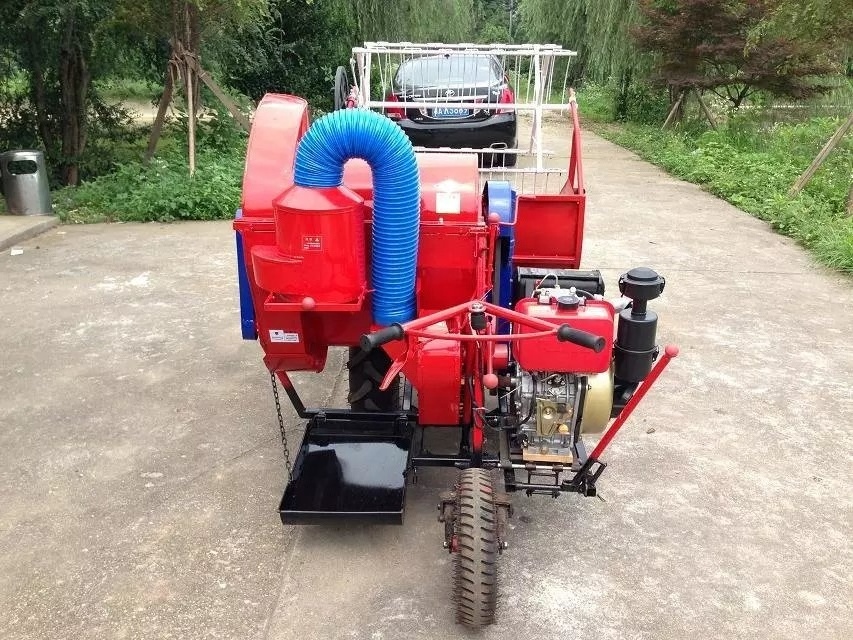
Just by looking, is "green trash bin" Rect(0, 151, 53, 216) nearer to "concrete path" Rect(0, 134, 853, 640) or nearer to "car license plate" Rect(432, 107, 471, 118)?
"concrete path" Rect(0, 134, 853, 640)

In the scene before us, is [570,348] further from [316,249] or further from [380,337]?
[316,249]

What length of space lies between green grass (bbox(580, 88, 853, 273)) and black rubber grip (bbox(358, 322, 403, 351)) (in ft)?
18.4

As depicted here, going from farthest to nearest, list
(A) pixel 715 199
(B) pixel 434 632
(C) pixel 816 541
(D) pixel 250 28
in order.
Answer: (D) pixel 250 28
(A) pixel 715 199
(C) pixel 816 541
(B) pixel 434 632

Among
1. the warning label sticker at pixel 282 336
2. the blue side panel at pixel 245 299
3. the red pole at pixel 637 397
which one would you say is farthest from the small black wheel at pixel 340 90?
the red pole at pixel 637 397

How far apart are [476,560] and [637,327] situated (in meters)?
1.02

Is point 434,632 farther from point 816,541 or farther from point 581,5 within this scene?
point 581,5

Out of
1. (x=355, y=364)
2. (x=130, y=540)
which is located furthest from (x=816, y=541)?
(x=130, y=540)

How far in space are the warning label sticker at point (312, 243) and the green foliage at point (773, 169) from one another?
556 centimetres

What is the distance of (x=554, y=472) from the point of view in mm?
2783

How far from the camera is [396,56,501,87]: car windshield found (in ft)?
25.2

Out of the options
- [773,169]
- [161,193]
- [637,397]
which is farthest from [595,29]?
[637,397]

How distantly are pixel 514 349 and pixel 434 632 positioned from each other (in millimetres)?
1013

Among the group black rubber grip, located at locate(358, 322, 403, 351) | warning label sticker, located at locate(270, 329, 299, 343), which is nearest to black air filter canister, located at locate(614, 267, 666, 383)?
black rubber grip, located at locate(358, 322, 403, 351)

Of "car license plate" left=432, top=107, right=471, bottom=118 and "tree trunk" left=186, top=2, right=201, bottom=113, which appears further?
"tree trunk" left=186, top=2, right=201, bottom=113
